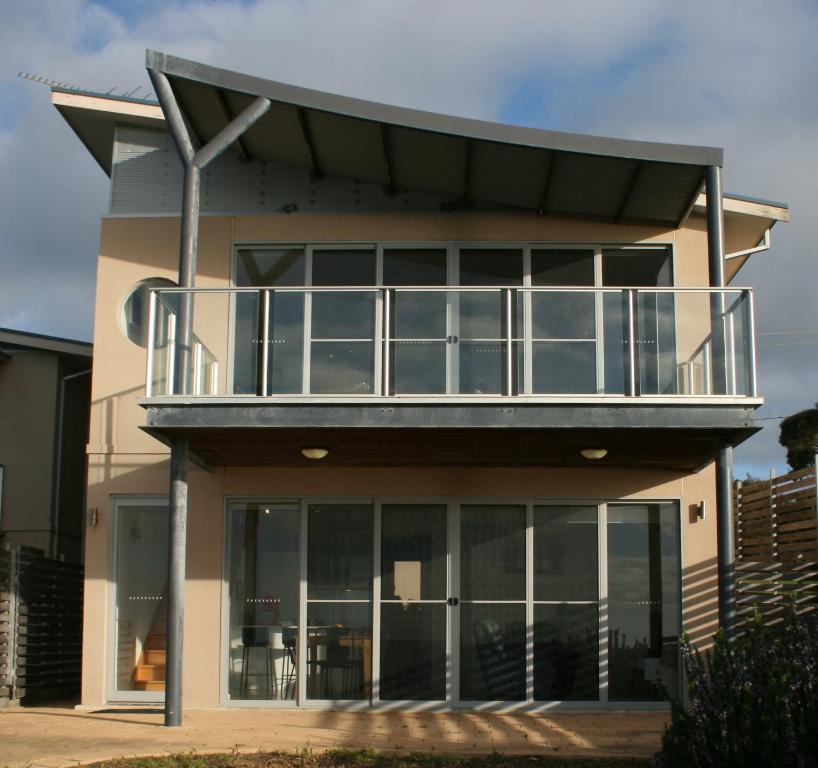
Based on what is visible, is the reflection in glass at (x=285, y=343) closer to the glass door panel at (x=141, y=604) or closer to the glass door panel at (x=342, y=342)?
the glass door panel at (x=342, y=342)

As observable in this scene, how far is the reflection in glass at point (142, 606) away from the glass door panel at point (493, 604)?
350 centimetres

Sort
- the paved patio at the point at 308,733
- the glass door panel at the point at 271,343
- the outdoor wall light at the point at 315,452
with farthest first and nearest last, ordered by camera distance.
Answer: the outdoor wall light at the point at 315,452
the glass door panel at the point at 271,343
the paved patio at the point at 308,733

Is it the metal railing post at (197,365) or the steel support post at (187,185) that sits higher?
the steel support post at (187,185)

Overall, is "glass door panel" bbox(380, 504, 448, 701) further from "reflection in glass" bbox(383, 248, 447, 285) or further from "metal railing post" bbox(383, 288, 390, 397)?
"reflection in glass" bbox(383, 248, 447, 285)

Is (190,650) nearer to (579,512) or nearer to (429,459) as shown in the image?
(429,459)

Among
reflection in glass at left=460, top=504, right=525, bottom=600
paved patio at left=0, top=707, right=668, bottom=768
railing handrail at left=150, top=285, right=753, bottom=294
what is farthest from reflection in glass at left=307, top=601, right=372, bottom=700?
railing handrail at left=150, top=285, right=753, bottom=294

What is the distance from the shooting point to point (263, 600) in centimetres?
1376

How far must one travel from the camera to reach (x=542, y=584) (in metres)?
13.6

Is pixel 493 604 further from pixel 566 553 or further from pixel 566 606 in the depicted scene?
pixel 566 553

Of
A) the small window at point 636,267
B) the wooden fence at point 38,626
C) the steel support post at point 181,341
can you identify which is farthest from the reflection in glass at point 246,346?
the small window at point 636,267

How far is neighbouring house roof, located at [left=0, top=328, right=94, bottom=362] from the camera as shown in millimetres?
16469

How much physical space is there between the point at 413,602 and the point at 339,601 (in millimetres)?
855

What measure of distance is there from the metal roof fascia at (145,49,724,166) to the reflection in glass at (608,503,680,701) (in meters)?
4.18

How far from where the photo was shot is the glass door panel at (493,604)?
1351cm
